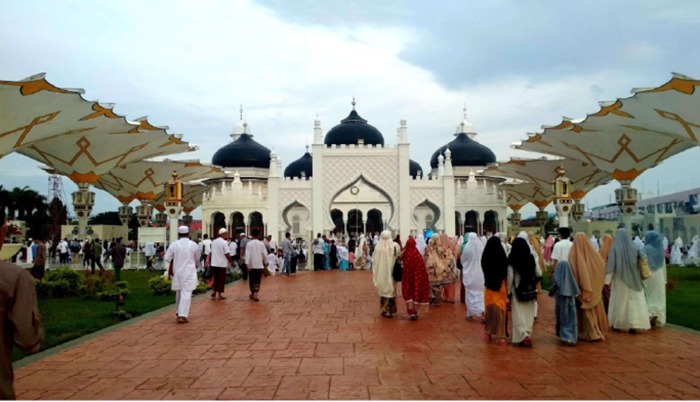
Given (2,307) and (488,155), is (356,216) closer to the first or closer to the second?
(488,155)

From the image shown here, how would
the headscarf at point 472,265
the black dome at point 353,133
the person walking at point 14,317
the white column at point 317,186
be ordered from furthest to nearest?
the black dome at point 353,133 < the white column at point 317,186 < the headscarf at point 472,265 < the person walking at point 14,317

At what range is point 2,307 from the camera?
2775mm

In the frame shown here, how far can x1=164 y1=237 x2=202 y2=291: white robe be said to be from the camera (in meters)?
8.19

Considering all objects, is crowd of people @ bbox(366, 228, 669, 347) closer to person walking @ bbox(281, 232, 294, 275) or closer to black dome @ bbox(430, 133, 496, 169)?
person walking @ bbox(281, 232, 294, 275)

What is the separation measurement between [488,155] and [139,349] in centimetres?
3474

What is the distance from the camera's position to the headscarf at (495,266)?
646cm

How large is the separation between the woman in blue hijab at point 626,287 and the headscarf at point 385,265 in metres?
2.96

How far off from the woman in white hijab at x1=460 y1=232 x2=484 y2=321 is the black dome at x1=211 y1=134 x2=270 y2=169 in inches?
1201

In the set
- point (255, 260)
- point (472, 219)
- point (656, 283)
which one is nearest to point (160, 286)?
point (255, 260)

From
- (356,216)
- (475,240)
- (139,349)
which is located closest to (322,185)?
(356,216)

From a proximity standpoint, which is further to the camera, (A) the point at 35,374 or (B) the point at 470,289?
(B) the point at 470,289

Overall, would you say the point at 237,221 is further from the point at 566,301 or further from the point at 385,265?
the point at 566,301

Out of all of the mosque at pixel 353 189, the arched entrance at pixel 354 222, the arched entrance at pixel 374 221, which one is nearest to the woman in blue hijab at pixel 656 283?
the mosque at pixel 353 189

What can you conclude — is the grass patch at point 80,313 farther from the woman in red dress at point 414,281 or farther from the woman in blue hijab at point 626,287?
the woman in blue hijab at point 626,287
